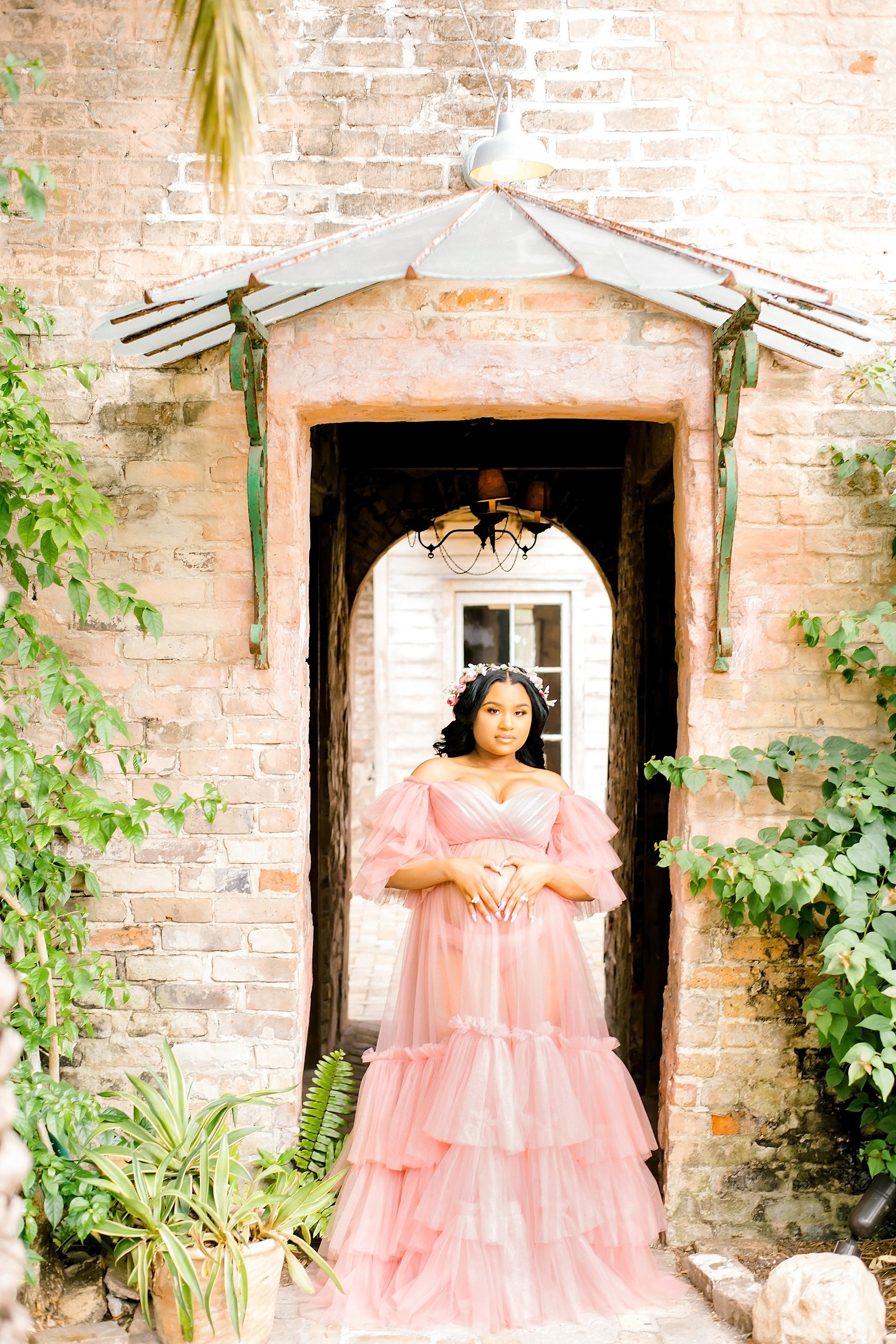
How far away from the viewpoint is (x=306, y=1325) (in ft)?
10.0

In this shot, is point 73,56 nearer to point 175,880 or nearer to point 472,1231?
point 175,880

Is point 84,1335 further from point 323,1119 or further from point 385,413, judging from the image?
point 385,413

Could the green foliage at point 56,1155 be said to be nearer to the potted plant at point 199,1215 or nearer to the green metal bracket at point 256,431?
the potted plant at point 199,1215

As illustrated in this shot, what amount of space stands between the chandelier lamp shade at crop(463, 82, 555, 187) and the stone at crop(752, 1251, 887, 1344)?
289cm

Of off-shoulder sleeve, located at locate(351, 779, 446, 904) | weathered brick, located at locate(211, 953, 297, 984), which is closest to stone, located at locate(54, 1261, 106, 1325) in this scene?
weathered brick, located at locate(211, 953, 297, 984)

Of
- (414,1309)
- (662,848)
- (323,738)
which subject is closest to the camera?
(414,1309)

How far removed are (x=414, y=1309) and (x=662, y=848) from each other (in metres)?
1.43

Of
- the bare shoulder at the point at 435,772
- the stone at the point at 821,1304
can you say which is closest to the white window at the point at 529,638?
the bare shoulder at the point at 435,772

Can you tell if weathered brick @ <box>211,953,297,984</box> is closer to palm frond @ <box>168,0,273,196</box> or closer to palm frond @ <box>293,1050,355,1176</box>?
palm frond @ <box>293,1050,355,1176</box>

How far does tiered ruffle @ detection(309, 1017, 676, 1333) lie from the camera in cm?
303

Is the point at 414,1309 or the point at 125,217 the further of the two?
the point at 125,217

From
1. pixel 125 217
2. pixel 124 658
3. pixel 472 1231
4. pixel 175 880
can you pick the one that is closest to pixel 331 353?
pixel 125 217

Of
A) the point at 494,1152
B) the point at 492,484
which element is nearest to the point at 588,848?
the point at 494,1152

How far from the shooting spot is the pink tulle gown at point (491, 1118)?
10.0 ft
